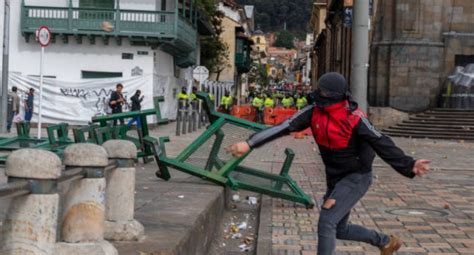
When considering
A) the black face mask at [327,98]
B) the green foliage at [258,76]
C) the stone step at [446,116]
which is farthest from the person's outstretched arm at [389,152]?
the green foliage at [258,76]

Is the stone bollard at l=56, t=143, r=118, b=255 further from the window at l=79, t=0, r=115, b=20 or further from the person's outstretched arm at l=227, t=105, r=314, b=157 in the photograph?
the window at l=79, t=0, r=115, b=20

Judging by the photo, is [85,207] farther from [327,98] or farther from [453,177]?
[453,177]

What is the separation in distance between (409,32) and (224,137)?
23716 mm

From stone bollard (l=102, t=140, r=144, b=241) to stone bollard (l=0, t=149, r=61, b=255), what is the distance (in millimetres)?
1835

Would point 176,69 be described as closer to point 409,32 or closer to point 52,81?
point 52,81

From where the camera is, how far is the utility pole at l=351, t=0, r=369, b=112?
14570 millimetres

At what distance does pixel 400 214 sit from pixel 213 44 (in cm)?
5220

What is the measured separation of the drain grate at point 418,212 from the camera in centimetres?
977

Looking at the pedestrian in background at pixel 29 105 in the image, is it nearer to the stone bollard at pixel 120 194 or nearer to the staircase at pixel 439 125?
the staircase at pixel 439 125

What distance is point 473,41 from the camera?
3291cm

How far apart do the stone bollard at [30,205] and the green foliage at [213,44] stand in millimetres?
50769

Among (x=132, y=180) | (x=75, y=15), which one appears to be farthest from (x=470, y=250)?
(x=75, y=15)

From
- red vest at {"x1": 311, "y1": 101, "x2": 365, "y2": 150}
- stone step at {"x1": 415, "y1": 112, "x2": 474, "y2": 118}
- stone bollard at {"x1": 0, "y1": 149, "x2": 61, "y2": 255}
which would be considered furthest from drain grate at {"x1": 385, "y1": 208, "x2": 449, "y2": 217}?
stone step at {"x1": 415, "y1": 112, "x2": 474, "y2": 118}

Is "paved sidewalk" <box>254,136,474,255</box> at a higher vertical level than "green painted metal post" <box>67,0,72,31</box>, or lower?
lower
